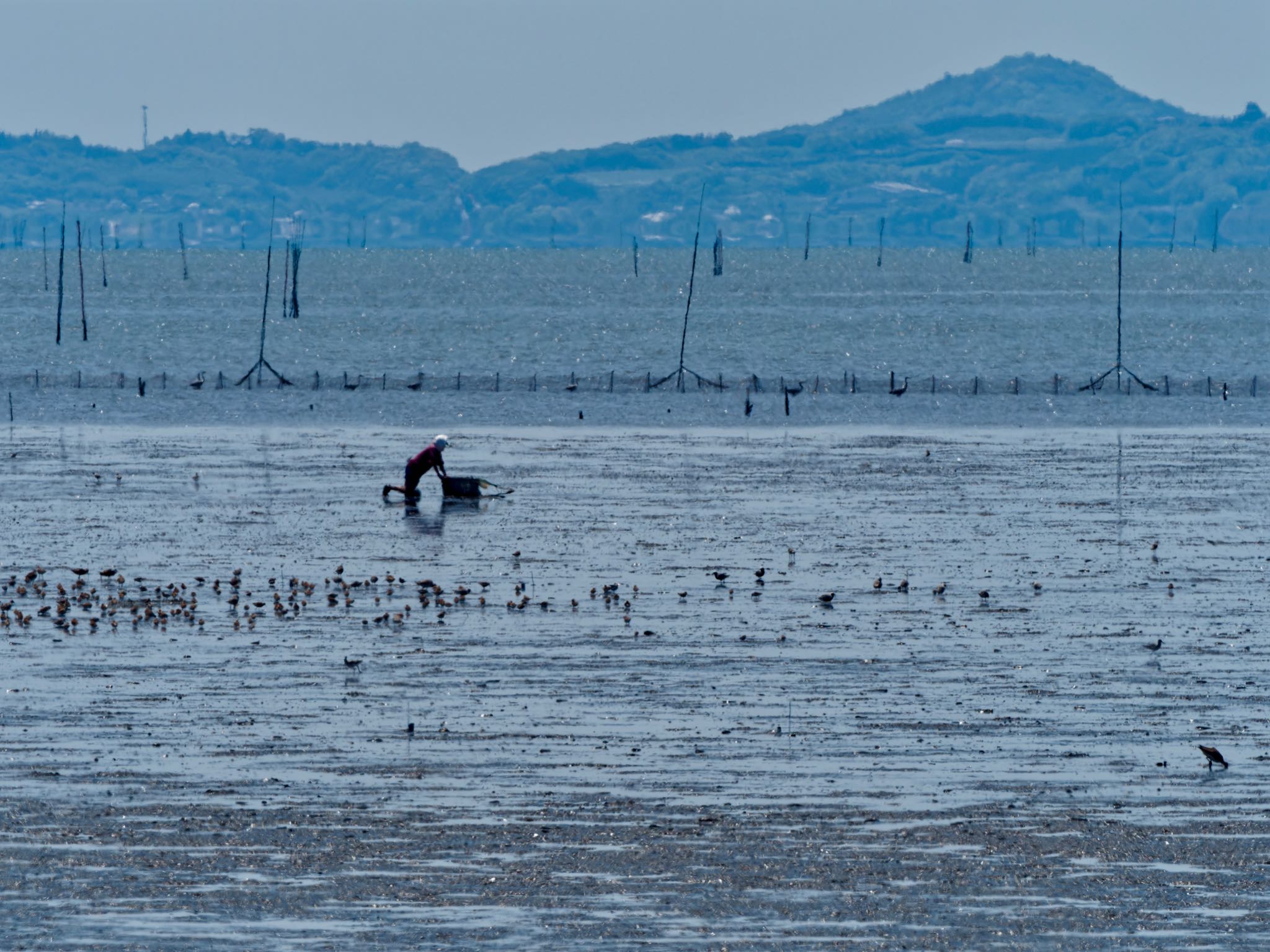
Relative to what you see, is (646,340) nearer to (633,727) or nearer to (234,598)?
(234,598)

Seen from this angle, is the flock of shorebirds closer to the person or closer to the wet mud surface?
the wet mud surface

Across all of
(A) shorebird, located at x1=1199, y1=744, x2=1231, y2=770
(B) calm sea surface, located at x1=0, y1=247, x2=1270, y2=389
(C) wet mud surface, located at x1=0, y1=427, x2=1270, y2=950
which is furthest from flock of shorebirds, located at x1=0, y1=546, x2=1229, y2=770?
(B) calm sea surface, located at x1=0, y1=247, x2=1270, y2=389

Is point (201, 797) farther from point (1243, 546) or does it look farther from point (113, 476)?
point (113, 476)

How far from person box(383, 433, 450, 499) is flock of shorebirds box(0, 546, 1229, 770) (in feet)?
36.8

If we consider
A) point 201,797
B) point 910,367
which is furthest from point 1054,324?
point 201,797

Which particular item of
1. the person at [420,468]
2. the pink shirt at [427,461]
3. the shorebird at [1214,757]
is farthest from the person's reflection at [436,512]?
the shorebird at [1214,757]

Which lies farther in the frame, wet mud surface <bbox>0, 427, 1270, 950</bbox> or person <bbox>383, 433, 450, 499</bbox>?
person <bbox>383, 433, 450, 499</bbox>

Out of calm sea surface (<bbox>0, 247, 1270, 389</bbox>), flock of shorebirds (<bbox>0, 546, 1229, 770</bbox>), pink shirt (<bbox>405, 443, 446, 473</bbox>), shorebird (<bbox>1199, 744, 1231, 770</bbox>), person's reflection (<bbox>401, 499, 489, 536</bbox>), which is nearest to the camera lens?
shorebird (<bbox>1199, 744, 1231, 770</bbox>)

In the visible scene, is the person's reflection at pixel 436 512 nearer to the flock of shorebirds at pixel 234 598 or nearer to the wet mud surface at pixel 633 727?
the wet mud surface at pixel 633 727

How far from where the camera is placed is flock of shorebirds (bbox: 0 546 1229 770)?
2667 cm

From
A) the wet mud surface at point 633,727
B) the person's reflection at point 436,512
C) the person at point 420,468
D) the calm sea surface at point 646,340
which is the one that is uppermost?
the calm sea surface at point 646,340

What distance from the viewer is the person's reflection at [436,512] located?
3828cm

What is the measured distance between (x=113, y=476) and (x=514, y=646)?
2494 cm

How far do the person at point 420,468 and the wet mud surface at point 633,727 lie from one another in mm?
1187
